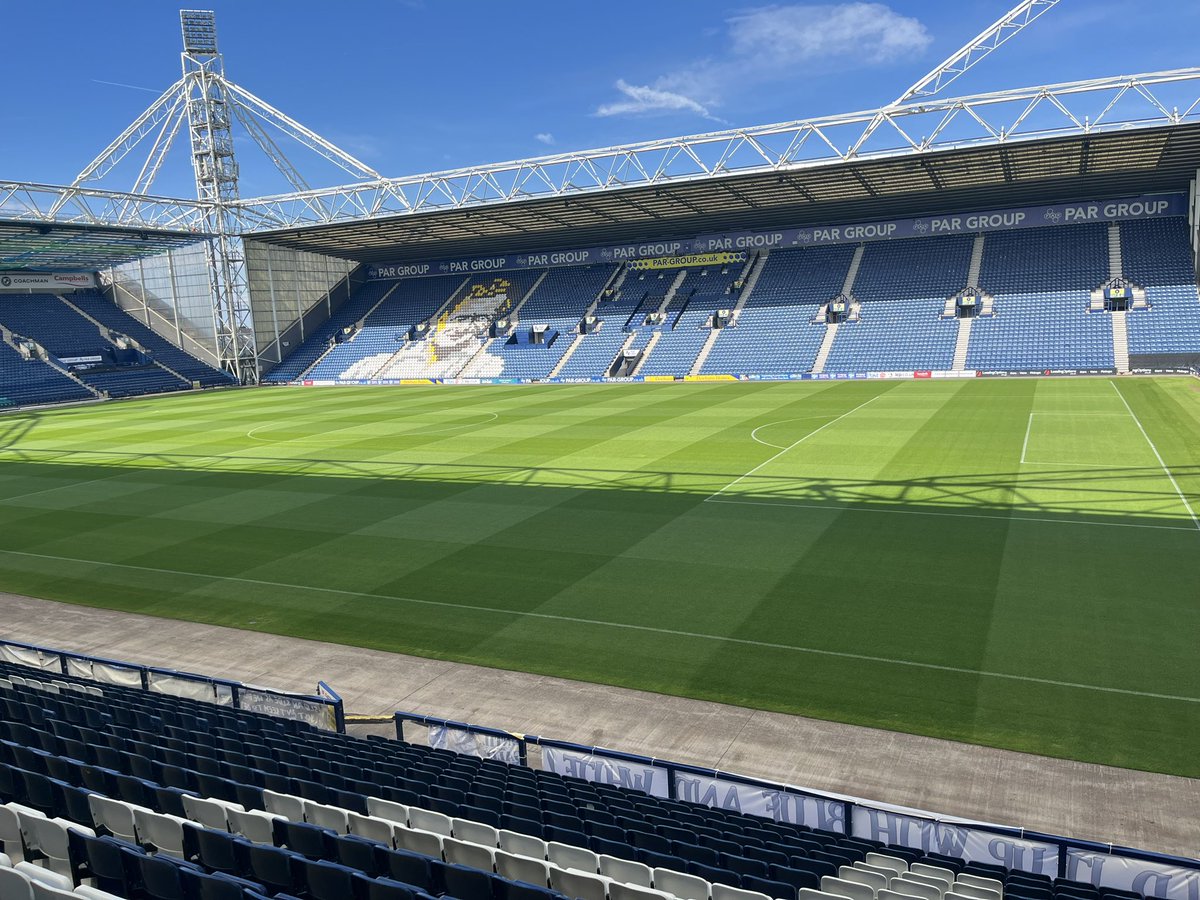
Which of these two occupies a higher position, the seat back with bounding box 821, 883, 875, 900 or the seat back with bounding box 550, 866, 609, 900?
the seat back with bounding box 550, 866, 609, 900

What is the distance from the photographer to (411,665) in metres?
13.7

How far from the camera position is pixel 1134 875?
6.67 m

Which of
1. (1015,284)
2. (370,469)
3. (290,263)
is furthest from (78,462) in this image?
(1015,284)

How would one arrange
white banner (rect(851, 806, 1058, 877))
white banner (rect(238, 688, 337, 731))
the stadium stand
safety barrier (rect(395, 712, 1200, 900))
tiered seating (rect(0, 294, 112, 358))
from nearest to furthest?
safety barrier (rect(395, 712, 1200, 900)) < white banner (rect(851, 806, 1058, 877)) < white banner (rect(238, 688, 337, 731)) < the stadium stand < tiered seating (rect(0, 294, 112, 358))

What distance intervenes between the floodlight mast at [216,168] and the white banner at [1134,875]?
76205 millimetres

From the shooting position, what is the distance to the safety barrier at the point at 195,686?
35.4 ft

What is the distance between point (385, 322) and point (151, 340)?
21.5 meters

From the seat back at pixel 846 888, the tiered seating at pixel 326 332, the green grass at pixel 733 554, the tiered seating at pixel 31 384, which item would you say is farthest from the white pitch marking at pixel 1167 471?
the tiered seating at pixel 31 384

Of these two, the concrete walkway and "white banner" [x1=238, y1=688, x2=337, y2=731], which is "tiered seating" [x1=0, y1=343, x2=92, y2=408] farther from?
"white banner" [x1=238, y1=688, x2=337, y2=731]

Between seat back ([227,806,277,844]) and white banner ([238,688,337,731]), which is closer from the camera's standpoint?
seat back ([227,806,277,844])

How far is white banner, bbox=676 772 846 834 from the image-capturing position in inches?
314

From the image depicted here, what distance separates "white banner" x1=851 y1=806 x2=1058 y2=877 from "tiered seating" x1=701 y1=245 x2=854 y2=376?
2161 inches

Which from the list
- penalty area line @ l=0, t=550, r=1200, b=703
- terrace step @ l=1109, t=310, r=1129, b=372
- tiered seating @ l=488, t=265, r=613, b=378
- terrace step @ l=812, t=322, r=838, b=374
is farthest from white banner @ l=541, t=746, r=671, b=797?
tiered seating @ l=488, t=265, r=613, b=378

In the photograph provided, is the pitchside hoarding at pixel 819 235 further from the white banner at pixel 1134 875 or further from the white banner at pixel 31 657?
the white banner at pixel 31 657
